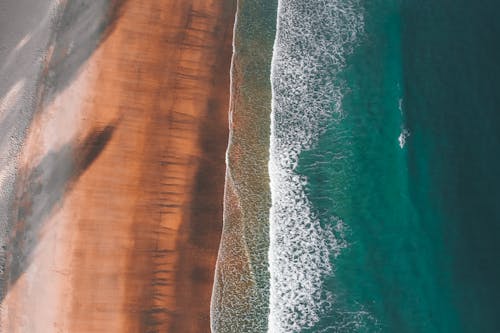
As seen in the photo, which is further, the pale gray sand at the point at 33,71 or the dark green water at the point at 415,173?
the dark green water at the point at 415,173

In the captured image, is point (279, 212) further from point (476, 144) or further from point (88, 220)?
point (476, 144)

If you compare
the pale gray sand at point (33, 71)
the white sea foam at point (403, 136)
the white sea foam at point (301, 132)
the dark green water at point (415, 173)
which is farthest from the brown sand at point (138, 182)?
the white sea foam at point (403, 136)

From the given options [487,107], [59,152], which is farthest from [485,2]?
[59,152]

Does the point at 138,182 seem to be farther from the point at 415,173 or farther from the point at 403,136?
the point at 415,173

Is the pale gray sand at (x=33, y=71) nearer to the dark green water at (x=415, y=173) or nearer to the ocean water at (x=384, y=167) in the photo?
the ocean water at (x=384, y=167)

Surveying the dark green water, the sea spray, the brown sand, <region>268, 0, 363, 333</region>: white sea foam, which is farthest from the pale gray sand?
the dark green water

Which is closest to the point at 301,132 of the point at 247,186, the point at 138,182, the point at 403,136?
the point at 247,186

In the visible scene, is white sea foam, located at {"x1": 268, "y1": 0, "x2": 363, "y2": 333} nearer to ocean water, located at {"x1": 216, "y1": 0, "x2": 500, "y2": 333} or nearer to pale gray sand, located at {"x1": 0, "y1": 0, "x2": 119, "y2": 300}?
ocean water, located at {"x1": 216, "y1": 0, "x2": 500, "y2": 333}
